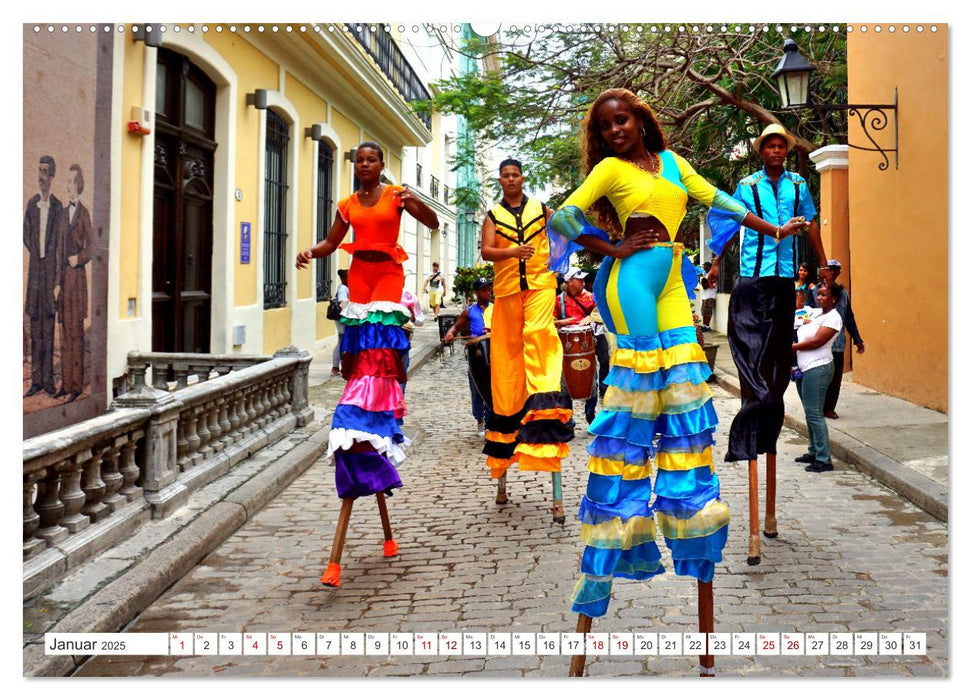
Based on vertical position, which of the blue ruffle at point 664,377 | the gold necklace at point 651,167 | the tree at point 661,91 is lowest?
the blue ruffle at point 664,377

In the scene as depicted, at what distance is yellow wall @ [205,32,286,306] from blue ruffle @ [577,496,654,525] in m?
8.59

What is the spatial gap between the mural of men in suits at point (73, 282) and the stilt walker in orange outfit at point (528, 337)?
2263 mm

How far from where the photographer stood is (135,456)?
199 inches

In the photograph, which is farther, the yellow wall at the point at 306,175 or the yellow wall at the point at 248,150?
the yellow wall at the point at 306,175

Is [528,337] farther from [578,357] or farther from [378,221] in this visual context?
[578,357]

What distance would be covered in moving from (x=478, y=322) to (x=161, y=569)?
4.63m

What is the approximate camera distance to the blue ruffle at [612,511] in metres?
2.96

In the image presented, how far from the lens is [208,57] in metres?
9.54

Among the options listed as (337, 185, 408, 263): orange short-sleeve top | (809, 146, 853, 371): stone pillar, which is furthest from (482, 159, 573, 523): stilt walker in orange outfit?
(809, 146, 853, 371): stone pillar

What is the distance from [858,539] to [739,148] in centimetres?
1374

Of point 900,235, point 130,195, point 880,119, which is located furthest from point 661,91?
point 130,195

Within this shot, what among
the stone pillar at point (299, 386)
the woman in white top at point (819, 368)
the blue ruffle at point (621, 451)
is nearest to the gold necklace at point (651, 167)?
A: the blue ruffle at point (621, 451)

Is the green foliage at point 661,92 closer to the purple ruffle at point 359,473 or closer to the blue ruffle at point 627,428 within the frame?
the purple ruffle at point 359,473

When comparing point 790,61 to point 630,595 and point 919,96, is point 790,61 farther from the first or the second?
point 630,595
